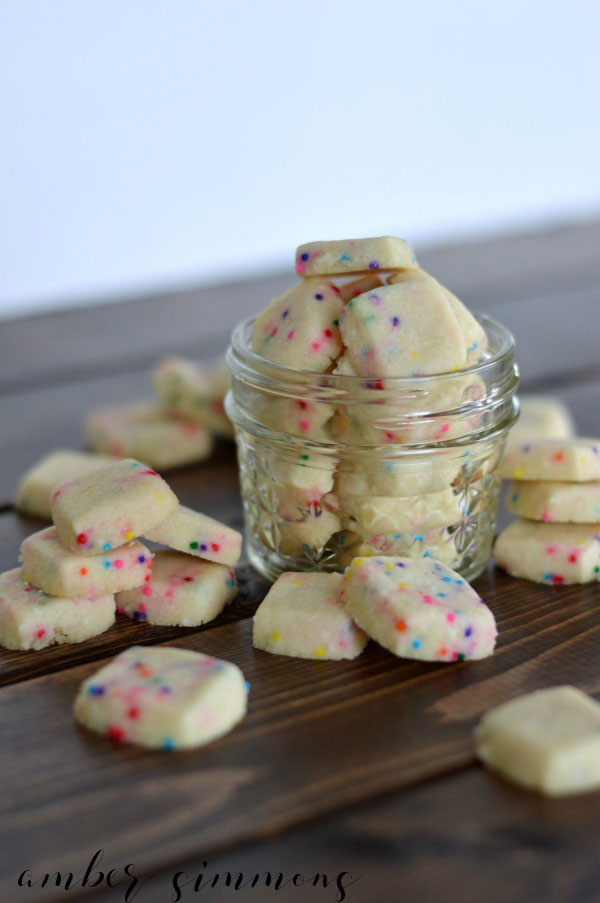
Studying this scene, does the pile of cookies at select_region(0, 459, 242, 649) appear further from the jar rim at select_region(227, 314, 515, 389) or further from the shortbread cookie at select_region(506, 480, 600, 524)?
the shortbread cookie at select_region(506, 480, 600, 524)

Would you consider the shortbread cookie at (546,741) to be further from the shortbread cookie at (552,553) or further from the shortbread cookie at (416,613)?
the shortbread cookie at (552,553)

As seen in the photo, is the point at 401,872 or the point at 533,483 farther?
the point at 533,483

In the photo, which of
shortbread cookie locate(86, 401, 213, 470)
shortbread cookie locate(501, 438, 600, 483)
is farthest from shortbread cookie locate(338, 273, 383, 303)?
shortbread cookie locate(86, 401, 213, 470)

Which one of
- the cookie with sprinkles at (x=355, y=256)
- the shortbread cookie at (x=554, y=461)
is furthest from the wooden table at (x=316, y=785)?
the cookie with sprinkles at (x=355, y=256)

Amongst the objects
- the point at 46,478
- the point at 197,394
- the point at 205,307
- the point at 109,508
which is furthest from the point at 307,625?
the point at 205,307

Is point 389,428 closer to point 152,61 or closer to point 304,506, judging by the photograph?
point 304,506

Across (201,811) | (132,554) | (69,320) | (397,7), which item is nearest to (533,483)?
(132,554)

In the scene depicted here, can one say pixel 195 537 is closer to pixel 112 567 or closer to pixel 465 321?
pixel 112 567
